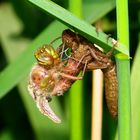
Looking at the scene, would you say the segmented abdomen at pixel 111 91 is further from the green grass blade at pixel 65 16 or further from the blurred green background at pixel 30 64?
the green grass blade at pixel 65 16

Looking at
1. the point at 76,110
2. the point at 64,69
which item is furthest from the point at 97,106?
the point at 64,69

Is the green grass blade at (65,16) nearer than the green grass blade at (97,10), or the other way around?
the green grass blade at (65,16)

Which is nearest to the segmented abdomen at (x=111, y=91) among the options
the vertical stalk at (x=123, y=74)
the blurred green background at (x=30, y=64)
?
the blurred green background at (x=30, y=64)

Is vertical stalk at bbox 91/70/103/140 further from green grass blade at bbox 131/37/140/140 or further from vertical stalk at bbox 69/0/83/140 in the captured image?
green grass blade at bbox 131/37/140/140

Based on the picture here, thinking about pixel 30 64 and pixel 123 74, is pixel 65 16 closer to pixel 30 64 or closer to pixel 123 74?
pixel 123 74

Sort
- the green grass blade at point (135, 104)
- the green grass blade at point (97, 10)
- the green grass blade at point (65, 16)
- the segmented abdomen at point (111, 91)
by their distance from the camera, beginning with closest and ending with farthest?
the green grass blade at point (65, 16)
the green grass blade at point (135, 104)
the segmented abdomen at point (111, 91)
the green grass blade at point (97, 10)

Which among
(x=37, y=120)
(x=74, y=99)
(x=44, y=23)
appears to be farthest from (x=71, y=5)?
(x=44, y=23)
